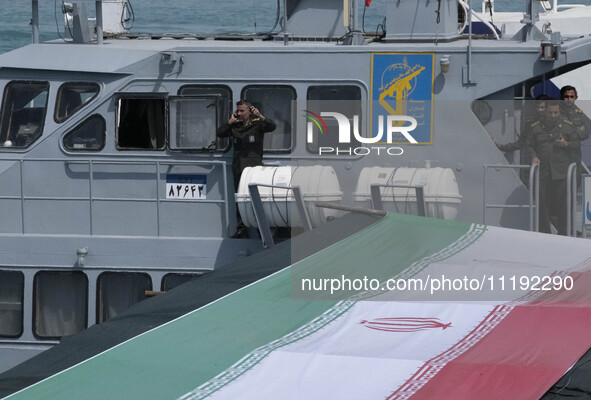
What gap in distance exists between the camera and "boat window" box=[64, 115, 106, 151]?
38.0ft

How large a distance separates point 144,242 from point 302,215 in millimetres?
2054

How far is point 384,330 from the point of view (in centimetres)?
665

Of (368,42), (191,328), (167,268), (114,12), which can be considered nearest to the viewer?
(191,328)

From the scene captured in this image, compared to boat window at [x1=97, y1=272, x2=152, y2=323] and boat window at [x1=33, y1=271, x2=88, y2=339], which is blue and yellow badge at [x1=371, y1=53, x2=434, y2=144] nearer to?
boat window at [x1=97, y1=272, x2=152, y2=323]

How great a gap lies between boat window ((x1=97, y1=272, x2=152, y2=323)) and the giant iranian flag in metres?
3.70

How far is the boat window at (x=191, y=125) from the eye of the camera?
37.6 ft

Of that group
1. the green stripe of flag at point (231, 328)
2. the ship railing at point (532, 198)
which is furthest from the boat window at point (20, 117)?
the ship railing at point (532, 198)

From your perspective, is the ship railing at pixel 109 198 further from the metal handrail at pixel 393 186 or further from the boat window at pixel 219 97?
the metal handrail at pixel 393 186

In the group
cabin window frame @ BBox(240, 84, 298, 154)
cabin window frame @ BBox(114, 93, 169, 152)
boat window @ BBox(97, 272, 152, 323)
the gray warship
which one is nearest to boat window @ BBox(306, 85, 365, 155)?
the gray warship

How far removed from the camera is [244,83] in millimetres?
11391

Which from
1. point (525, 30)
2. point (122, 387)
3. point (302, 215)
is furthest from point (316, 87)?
point (122, 387)

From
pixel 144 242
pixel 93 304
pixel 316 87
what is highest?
pixel 316 87

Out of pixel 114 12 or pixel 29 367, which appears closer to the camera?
pixel 29 367

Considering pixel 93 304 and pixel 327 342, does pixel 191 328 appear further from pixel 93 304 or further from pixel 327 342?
pixel 93 304
